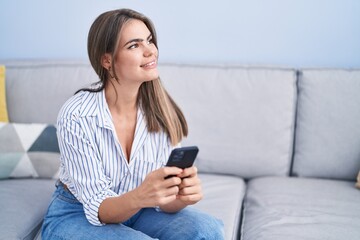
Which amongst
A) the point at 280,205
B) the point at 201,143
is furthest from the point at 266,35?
the point at 280,205

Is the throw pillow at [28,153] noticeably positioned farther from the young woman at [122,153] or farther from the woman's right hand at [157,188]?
the woman's right hand at [157,188]

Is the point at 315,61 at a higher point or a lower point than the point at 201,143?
higher

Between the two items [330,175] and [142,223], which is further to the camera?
[330,175]

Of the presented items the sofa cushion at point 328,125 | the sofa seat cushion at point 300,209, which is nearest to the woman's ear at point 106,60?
the sofa seat cushion at point 300,209

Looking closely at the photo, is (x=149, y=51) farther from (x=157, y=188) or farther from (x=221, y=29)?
(x=221, y=29)

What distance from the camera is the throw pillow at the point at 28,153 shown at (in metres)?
1.96

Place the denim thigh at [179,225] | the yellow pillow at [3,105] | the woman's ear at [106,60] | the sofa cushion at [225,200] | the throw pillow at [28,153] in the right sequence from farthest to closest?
the yellow pillow at [3,105] → the throw pillow at [28,153] → the sofa cushion at [225,200] → the woman's ear at [106,60] → the denim thigh at [179,225]

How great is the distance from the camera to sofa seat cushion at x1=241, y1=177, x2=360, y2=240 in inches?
60.2

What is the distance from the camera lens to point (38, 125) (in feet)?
6.68

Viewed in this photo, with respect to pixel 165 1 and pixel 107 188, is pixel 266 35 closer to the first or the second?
pixel 165 1

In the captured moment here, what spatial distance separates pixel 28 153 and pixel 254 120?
900 millimetres

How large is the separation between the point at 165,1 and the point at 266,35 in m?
0.48

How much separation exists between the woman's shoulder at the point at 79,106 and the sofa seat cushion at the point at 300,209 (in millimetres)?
625

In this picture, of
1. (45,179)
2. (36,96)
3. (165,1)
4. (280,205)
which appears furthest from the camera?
(165,1)
